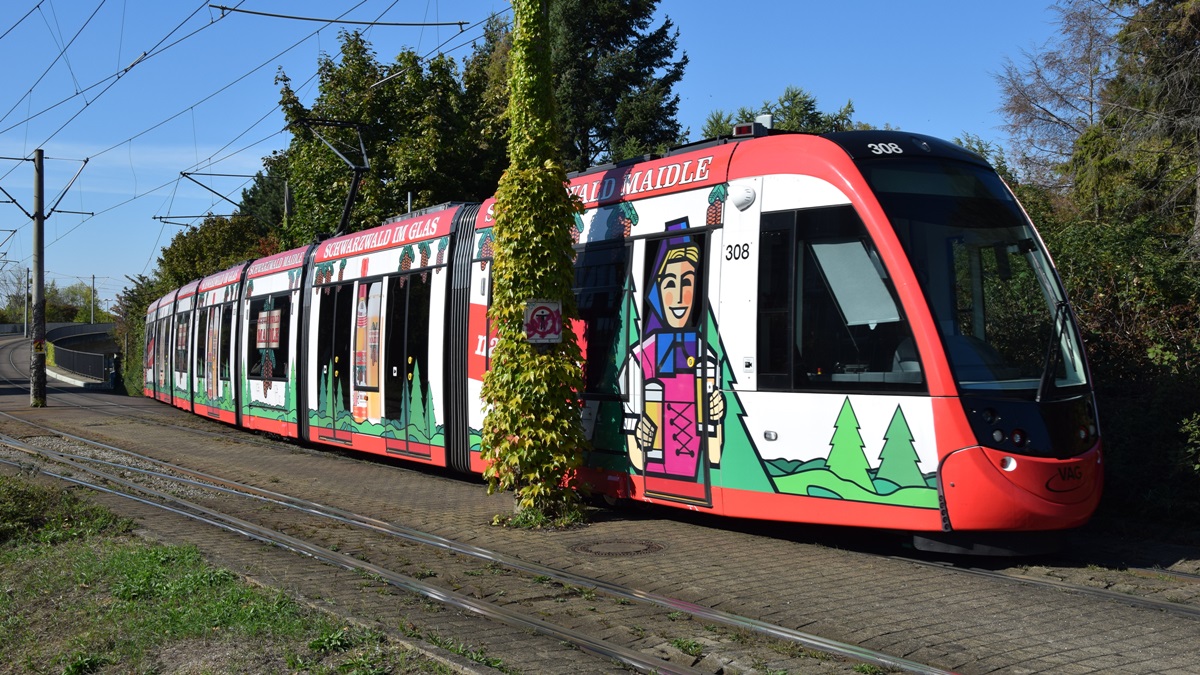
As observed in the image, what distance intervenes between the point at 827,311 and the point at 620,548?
2.60m

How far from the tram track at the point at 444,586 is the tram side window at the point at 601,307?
2.18m

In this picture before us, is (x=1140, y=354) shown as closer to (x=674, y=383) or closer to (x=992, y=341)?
(x=992, y=341)

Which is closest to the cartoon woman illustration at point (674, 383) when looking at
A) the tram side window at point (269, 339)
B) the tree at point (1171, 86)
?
the tram side window at point (269, 339)

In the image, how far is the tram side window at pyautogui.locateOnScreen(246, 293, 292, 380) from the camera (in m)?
18.9

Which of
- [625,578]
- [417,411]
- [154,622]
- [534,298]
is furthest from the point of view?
[417,411]

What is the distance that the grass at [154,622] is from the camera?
5.60 m

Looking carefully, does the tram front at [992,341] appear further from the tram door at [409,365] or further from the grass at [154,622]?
the tram door at [409,365]

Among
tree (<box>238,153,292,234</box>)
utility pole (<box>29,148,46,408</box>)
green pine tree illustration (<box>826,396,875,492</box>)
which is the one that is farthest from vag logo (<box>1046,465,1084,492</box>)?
tree (<box>238,153,292,234</box>)

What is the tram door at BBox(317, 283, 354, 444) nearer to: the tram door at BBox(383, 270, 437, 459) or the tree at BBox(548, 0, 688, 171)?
the tram door at BBox(383, 270, 437, 459)

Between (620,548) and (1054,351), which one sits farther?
(620,548)

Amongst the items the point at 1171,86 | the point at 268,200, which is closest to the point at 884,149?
the point at 1171,86

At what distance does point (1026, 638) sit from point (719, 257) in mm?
4198

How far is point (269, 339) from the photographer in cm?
1961

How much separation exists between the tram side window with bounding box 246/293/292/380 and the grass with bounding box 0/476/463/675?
10.0 m
